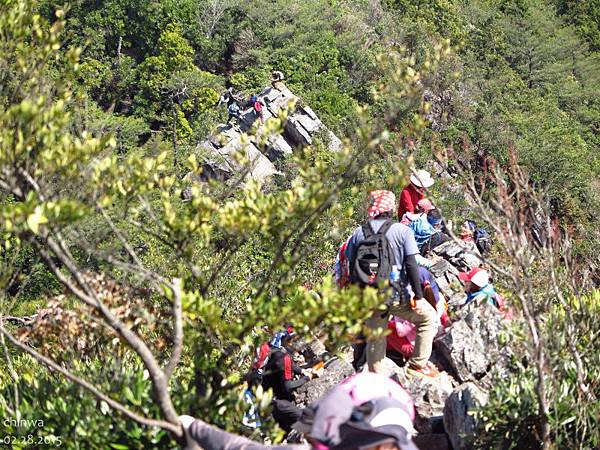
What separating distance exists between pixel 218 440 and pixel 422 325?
12.7 feet

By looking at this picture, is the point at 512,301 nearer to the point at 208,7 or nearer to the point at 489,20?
the point at 208,7

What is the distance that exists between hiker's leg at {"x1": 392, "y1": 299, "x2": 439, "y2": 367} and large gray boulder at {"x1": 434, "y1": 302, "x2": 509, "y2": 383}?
15.7 inches

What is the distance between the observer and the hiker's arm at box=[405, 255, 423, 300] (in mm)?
6484

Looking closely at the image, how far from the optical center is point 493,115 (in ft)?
137

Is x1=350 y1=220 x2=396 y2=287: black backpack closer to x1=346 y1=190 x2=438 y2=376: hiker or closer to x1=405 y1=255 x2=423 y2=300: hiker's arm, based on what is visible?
x1=346 y1=190 x2=438 y2=376: hiker

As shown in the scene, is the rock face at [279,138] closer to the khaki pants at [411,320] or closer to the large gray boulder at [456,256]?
the large gray boulder at [456,256]

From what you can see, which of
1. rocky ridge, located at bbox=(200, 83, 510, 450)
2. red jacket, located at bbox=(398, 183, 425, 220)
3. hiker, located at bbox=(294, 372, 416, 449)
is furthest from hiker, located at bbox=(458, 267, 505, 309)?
hiker, located at bbox=(294, 372, 416, 449)

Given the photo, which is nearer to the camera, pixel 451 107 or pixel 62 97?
pixel 62 97

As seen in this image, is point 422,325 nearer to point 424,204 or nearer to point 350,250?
point 350,250

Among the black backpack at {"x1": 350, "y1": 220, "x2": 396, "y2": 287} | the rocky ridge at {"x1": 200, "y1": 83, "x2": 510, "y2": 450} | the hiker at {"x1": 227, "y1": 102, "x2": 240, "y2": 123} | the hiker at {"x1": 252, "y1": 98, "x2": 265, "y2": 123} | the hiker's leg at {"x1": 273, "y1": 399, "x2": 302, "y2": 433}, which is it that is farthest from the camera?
the hiker at {"x1": 227, "y1": 102, "x2": 240, "y2": 123}

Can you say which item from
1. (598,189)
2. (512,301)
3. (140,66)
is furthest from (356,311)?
(140,66)

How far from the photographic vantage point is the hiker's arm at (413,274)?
21.3ft

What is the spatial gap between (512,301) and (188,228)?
2.93 meters

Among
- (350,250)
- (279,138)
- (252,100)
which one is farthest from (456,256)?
(252,100)
